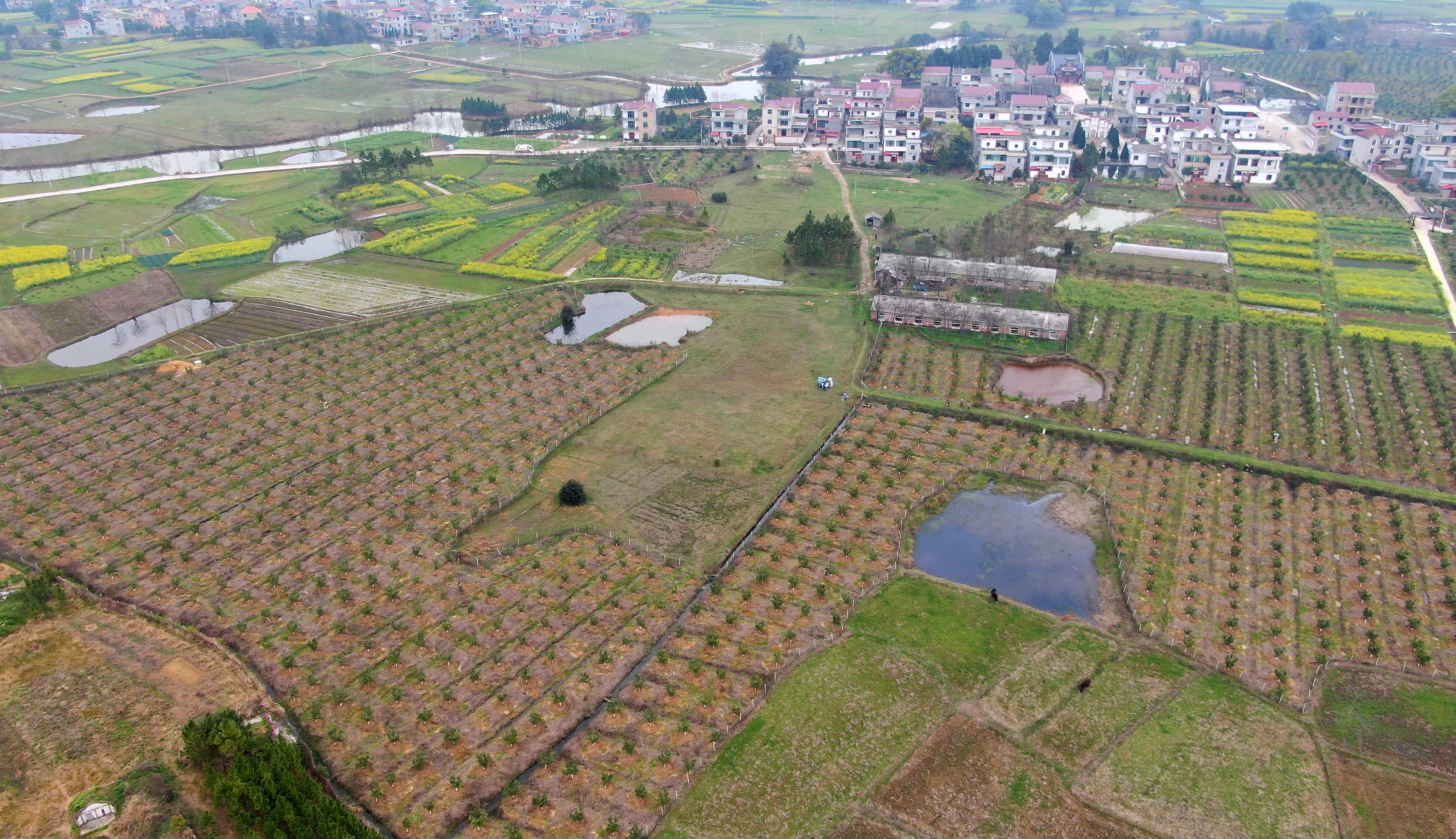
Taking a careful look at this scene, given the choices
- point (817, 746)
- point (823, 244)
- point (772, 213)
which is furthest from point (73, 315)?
point (817, 746)

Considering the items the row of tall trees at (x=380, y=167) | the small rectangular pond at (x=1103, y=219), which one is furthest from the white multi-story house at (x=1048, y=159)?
the row of tall trees at (x=380, y=167)

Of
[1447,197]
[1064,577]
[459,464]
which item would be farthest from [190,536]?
[1447,197]

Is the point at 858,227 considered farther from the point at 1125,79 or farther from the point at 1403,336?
the point at 1125,79

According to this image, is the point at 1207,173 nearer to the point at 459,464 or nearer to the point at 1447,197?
the point at 1447,197

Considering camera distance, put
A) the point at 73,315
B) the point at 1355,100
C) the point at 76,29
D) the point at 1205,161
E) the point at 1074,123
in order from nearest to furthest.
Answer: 1. the point at 73,315
2. the point at 1205,161
3. the point at 1355,100
4. the point at 1074,123
5. the point at 76,29

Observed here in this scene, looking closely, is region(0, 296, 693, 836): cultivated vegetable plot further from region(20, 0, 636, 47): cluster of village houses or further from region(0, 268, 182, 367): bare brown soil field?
region(20, 0, 636, 47): cluster of village houses

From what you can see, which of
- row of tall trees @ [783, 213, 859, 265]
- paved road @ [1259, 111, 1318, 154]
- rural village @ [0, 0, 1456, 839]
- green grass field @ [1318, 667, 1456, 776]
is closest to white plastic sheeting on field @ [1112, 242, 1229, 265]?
rural village @ [0, 0, 1456, 839]

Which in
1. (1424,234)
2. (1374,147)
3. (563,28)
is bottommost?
(1424,234)
